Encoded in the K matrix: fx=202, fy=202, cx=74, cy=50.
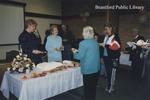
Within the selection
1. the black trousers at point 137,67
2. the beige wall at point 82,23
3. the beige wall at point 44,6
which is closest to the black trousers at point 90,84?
the black trousers at point 137,67

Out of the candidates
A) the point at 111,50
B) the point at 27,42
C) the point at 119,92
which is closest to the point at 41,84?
the point at 27,42

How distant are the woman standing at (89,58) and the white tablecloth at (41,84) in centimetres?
42

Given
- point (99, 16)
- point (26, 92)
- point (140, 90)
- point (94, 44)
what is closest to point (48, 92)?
point (26, 92)

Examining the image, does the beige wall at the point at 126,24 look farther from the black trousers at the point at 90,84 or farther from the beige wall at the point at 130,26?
the black trousers at the point at 90,84

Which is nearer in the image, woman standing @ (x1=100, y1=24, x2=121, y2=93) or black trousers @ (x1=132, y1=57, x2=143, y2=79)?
woman standing @ (x1=100, y1=24, x2=121, y2=93)

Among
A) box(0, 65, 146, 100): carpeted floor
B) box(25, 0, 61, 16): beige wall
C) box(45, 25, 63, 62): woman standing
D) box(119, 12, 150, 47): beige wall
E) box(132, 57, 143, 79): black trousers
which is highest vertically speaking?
box(25, 0, 61, 16): beige wall

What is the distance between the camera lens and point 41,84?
107 inches

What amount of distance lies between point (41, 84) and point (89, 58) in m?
0.74

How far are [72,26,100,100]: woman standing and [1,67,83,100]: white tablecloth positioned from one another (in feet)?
1.37

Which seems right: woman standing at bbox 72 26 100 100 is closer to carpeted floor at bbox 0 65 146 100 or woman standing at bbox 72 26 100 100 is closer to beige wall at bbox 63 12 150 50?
carpeted floor at bbox 0 65 146 100

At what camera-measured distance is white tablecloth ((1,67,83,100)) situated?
2.56m

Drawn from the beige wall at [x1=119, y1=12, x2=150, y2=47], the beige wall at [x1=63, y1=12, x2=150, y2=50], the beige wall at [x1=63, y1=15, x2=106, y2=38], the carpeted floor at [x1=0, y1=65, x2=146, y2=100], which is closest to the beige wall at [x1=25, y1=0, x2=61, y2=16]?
the beige wall at [x1=63, y1=15, x2=106, y2=38]

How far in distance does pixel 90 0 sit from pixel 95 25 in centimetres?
102

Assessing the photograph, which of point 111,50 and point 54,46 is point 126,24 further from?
point 54,46
